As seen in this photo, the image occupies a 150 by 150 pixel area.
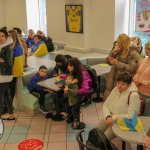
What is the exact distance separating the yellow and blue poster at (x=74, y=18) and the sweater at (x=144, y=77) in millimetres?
3177

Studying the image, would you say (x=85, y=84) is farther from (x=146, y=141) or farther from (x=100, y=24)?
(x=100, y=24)

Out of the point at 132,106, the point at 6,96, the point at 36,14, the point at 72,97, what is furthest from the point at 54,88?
the point at 36,14

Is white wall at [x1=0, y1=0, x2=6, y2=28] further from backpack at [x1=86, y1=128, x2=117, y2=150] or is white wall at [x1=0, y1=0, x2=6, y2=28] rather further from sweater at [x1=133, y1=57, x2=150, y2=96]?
backpack at [x1=86, y1=128, x2=117, y2=150]

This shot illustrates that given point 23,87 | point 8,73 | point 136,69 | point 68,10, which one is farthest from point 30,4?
point 136,69

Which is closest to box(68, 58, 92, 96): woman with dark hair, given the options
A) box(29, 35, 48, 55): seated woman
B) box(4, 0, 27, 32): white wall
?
box(29, 35, 48, 55): seated woman

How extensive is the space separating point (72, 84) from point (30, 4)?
5.67m

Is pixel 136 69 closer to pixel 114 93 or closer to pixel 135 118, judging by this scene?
pixel 114 93

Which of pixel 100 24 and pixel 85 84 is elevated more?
pixel 100 24

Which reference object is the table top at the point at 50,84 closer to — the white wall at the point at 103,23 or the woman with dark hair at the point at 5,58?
the woman with dark hair at the point at 5,58

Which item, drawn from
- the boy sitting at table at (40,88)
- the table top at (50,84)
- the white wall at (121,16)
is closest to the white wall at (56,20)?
the white wall at (121,16)

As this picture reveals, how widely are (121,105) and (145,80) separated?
577 millimetres

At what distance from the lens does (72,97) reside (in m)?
4.03

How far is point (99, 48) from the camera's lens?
649cm

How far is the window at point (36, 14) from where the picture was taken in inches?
349
